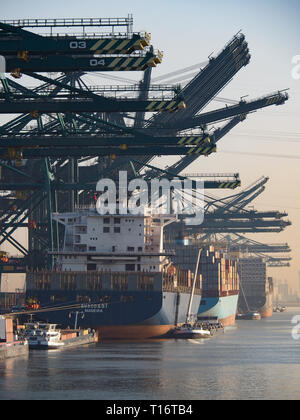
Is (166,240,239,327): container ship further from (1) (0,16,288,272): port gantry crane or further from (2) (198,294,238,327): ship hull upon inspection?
(1) (0,16,288,272): port gantry crane

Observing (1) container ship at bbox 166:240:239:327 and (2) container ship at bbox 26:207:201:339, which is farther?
(1) container ship at bbox 166:240:239:327

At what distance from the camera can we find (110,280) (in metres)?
83.2

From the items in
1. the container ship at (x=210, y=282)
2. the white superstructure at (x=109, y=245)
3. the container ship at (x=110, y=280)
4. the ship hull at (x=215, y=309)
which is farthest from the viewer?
the container ship at (x=210, y=282)

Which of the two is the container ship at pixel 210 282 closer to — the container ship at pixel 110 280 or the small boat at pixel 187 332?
the small boat at pixel 187 332

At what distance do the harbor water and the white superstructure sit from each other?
1244cm

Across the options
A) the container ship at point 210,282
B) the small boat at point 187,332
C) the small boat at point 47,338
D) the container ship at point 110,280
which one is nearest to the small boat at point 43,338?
the small boat at point 47,338

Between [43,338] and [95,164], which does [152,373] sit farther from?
[95,164]

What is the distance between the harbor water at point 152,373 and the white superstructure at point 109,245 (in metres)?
12.4

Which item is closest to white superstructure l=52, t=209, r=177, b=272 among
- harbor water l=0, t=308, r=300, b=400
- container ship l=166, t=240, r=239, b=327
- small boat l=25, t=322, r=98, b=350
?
small boat l=25, t=322, r=98, b=350

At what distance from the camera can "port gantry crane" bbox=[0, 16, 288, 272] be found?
53188mm

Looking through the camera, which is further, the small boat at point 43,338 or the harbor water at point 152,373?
the small boat at point 43,338

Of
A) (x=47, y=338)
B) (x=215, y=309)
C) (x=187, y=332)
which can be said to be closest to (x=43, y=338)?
(x=47, y=338)

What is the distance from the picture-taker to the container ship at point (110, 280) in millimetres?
81312
